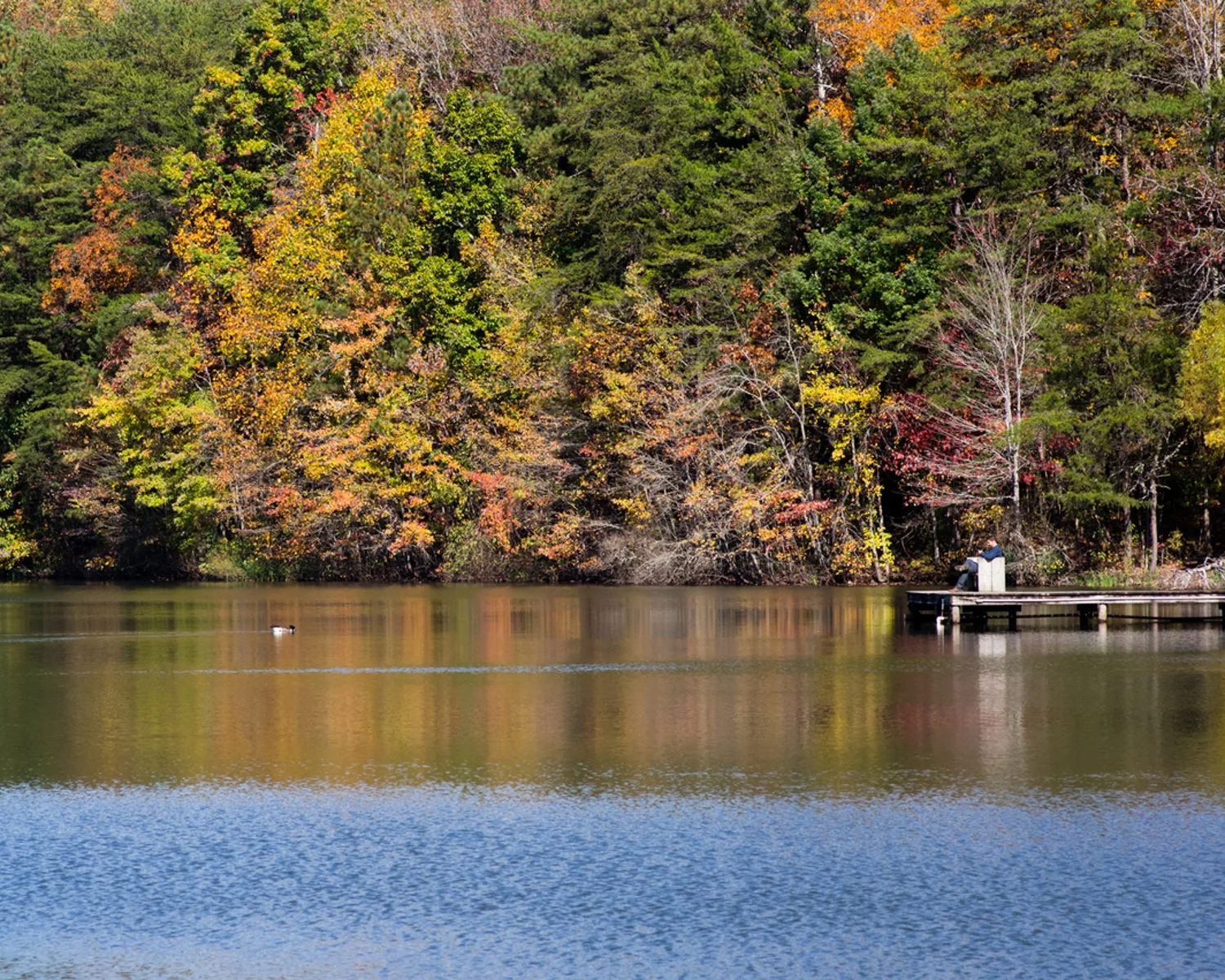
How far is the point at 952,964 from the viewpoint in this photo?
1039 cm

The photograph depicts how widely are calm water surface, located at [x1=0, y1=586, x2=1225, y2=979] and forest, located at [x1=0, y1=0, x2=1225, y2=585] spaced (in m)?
20.0

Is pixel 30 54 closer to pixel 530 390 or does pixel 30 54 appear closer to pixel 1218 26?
pixel 530 390

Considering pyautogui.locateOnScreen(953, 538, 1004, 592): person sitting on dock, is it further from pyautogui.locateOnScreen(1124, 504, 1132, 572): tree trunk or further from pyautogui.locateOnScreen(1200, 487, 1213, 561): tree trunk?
pyautogui.locateOnScreen(1200, 487, 1213, 561): tree trunk

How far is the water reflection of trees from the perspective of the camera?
56.1 ft

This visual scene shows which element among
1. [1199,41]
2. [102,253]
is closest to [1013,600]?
[1199,41]

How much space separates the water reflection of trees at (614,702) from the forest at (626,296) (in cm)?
1288

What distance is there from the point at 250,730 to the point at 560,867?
7.81 metres

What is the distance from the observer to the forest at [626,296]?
1845 inches

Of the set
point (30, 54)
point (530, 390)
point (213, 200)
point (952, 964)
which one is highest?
point (30, 54)

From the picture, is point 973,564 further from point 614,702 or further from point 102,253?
point 102,253

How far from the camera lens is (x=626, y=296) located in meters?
55.1

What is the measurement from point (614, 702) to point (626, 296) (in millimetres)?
34275

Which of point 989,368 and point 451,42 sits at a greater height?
point 451,42

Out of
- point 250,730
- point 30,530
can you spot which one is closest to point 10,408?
point 30,530
